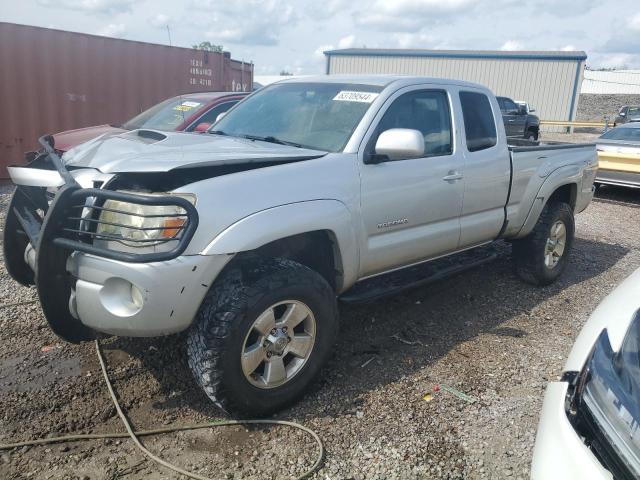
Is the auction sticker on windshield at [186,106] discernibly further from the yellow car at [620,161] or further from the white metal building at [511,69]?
the white metal building at [511,69]

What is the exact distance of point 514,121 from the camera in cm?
1988

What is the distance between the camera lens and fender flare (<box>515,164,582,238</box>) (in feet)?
16.6

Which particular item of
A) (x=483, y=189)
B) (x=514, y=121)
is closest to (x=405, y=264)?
(x=483, y=189)

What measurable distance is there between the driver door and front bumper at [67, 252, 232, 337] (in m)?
1.18

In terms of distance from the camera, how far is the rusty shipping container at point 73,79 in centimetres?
929

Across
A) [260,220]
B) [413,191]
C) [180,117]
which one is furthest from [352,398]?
[180,117]

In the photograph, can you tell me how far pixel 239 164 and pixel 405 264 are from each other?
60.5 inches

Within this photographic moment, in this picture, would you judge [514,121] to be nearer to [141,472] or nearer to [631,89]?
[141,472]

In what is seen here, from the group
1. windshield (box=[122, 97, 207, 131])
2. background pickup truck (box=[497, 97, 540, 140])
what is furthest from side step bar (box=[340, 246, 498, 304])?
background pickup truck (box=[497, 97, 540, 140])

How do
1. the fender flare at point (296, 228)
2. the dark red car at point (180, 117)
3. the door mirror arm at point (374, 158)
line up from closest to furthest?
the fender flare at point (296, 228), the door mirror arm at point (374, 158), the dark red car at point (180, 117)

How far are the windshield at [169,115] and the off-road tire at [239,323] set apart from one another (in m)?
4.65

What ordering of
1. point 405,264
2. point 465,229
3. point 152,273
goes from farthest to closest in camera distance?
point 465,229 → point 405,264 → point 152,273

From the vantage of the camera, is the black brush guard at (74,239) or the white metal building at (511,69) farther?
the white metal building at (511,69)

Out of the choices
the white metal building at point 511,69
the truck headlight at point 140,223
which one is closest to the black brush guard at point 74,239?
the truck headlight at point 140,223
